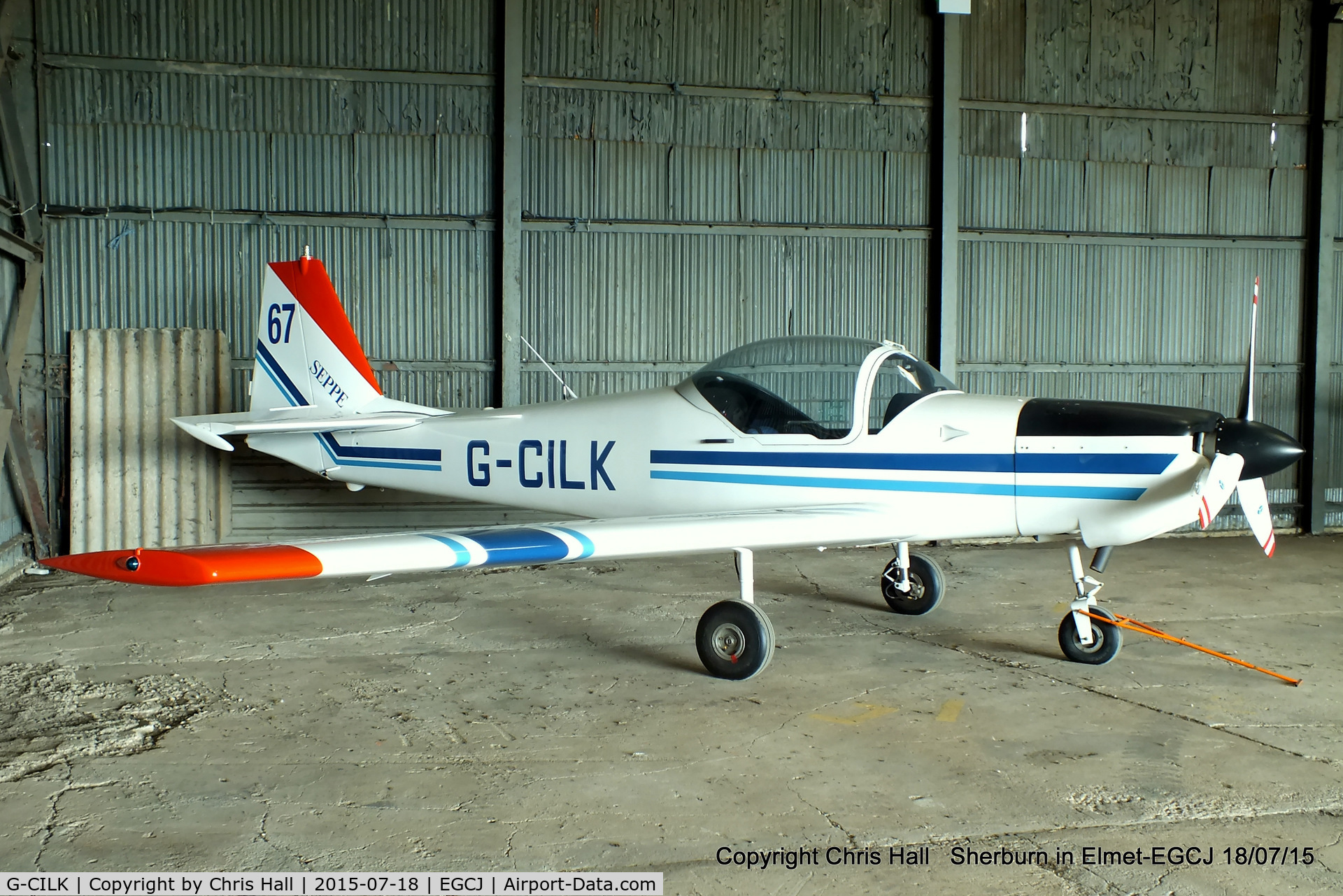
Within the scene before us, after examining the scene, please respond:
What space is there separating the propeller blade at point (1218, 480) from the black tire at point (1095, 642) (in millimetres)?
858

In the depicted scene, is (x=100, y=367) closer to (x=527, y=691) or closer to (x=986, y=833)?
(x=527, y=691)

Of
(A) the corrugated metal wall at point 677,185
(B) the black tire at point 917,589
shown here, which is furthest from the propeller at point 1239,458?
(A) the corrugated metal wall at point 677,185

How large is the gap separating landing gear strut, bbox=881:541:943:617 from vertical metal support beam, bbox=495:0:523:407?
387 centimetres

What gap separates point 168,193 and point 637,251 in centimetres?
404

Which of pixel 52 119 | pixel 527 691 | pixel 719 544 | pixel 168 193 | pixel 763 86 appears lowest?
pixel 527 691

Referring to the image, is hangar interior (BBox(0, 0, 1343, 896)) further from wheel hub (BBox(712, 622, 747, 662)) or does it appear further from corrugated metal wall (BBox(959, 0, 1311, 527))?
wheel hub (BBox(712, 622, 747, 662))

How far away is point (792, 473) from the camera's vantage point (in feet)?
17.7

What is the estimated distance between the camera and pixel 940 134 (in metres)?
9.38

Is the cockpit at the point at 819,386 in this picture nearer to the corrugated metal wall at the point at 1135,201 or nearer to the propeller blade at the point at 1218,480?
the propeller blade at the point at 1218,480

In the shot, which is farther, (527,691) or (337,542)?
(527,691)

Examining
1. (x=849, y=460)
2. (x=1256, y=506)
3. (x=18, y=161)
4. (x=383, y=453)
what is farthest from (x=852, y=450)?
(x=18, y=161)

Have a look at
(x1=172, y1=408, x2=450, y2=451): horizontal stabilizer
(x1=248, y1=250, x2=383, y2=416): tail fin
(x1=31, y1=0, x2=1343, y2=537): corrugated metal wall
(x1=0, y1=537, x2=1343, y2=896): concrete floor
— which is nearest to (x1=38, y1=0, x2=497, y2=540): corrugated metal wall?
(x1=31, y1=0, x2=1343, y2=537): corrugated metal wall

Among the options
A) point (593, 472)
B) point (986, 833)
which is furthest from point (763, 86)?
point (986, 833)

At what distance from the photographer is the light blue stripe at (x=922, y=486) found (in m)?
4.86
